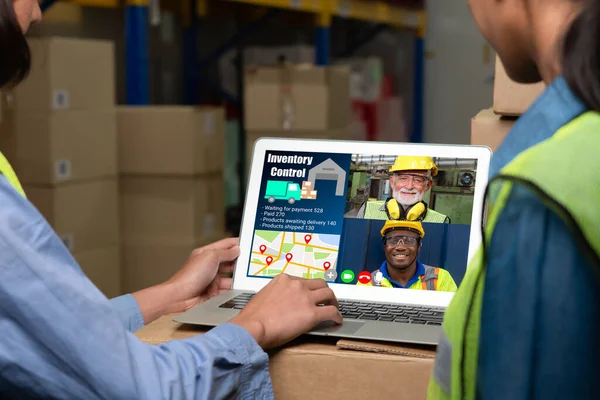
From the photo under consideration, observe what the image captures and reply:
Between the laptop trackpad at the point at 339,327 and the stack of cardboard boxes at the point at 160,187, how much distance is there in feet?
6.11

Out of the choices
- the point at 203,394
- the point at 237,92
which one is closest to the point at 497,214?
the point at 203,394

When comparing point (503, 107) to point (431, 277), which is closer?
point (431, 277)

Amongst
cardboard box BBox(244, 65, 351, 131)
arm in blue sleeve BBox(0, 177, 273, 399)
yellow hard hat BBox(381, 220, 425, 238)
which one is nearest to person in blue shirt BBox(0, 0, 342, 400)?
arm in blue sleeve BBox(0, 177, 273, 399)

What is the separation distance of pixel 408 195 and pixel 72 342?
444 mm

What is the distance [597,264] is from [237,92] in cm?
358

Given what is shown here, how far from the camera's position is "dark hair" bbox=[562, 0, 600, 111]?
0.40 m

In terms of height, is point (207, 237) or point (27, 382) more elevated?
point (27, 382)

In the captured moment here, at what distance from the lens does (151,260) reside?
8.75 ft

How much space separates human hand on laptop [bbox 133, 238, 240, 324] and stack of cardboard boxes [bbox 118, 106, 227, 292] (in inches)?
64.7

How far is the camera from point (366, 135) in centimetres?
405

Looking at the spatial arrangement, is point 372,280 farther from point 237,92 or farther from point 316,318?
point 237,92

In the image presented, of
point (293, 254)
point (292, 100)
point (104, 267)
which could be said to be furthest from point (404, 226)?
point (292, 100)

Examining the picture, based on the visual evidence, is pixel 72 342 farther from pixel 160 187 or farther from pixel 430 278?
pixel 160 187

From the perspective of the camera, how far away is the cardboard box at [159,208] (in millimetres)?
2646
